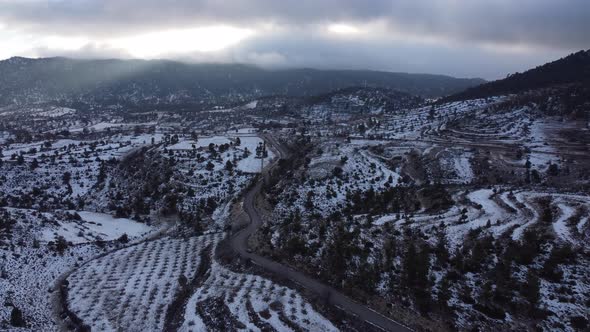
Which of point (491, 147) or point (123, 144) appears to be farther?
point (123, 144)

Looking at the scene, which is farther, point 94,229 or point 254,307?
point 94,229

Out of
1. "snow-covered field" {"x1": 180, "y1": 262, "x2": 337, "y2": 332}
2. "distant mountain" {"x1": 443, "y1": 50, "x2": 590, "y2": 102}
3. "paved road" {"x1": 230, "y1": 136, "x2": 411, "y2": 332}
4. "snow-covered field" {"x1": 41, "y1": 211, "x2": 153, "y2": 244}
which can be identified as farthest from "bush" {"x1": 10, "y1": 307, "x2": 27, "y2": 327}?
"distant mountain" {"x1": 443, "y1": 50, "x2": 590, "y2": 102}

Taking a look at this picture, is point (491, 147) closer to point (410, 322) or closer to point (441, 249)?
point (441, 249)

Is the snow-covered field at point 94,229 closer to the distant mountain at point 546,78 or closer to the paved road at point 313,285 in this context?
the paved road at point 313,285

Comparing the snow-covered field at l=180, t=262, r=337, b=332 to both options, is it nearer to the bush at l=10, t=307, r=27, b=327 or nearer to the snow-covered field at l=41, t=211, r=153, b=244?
the bush at l=10, t=307, r=27, b=327

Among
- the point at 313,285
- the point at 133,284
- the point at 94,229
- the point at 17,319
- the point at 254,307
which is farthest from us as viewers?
the point at 94,229

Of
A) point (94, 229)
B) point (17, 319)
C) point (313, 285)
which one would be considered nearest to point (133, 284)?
point (17, 319)

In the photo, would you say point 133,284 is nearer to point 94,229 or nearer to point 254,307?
point 254,307

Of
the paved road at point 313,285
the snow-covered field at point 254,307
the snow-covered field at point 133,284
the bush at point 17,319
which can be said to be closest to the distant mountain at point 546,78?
the paved road at point 313,285

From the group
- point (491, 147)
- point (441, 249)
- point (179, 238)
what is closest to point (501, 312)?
point (441, 249)
